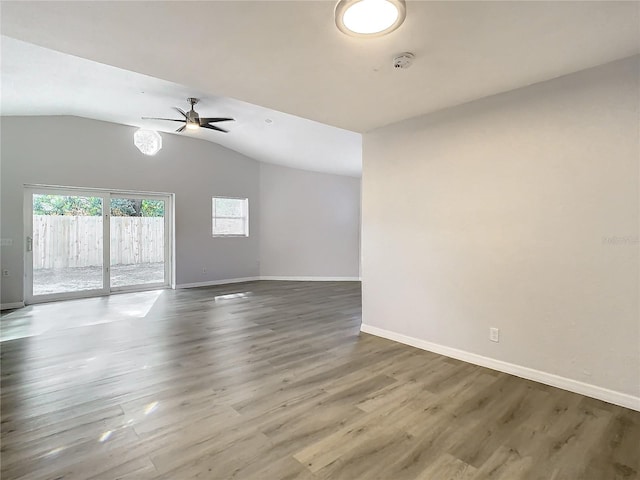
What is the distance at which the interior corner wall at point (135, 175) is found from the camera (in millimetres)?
5094

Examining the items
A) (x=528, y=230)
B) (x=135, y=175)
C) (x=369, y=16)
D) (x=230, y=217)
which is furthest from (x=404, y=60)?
(x=230, y=217)

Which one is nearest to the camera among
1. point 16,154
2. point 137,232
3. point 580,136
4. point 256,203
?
point 580,136

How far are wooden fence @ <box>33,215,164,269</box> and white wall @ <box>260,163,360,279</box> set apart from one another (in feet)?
8.64

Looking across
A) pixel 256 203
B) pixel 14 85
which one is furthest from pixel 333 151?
pixel 14 85

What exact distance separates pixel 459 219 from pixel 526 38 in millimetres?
1527

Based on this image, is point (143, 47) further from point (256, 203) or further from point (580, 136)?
point (256, 203)

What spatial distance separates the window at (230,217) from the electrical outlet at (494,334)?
250 inches

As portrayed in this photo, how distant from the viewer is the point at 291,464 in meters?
1.63

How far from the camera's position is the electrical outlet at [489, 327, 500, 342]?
109 inches

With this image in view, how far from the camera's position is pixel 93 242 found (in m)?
6.01

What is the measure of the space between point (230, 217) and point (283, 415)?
21.1 ft

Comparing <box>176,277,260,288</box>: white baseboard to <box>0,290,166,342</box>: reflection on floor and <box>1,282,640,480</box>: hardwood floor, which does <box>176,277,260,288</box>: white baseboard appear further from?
<box>1,282,640,480</box>: hardwood floor

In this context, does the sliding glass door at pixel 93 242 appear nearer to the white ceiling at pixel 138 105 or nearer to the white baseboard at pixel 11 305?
the white baseboard at pixel 11 305

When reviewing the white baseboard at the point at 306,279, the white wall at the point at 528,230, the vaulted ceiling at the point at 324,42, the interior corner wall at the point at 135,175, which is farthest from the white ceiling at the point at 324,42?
the white baseboard at the point at 306,279
